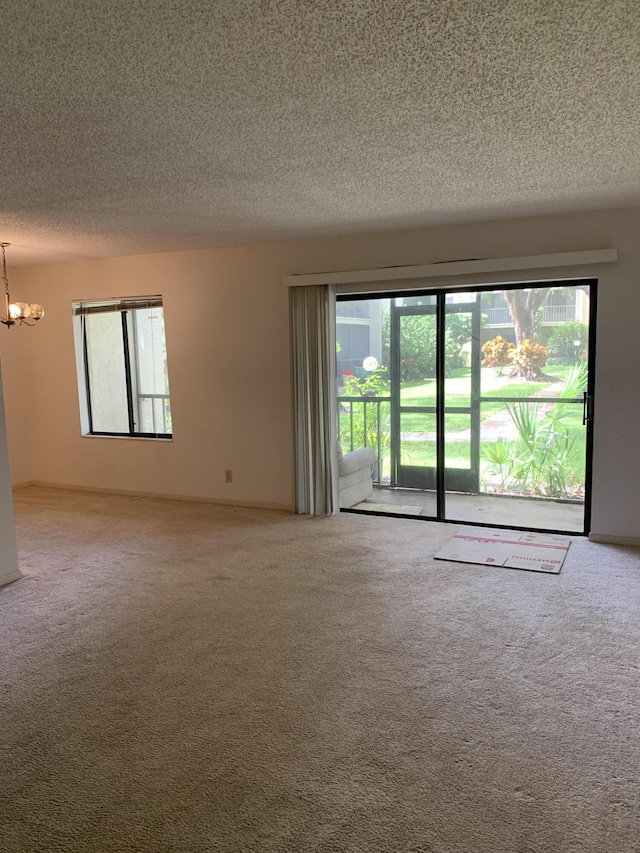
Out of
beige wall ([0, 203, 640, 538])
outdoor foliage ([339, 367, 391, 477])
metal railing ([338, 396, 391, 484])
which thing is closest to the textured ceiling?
beige wall ([0, 203, 640, 538])

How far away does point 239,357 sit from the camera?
5.28m

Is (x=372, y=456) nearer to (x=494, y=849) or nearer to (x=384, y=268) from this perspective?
(x=384, y=268)

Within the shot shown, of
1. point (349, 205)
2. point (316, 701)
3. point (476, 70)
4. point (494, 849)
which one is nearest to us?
point (494, 849)

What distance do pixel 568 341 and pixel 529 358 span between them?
29cm

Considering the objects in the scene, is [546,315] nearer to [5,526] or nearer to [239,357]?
[239,357]

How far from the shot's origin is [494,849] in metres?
1.66

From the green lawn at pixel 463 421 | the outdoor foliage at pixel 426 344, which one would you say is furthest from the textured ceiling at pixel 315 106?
the green lawn at pixel 463 421

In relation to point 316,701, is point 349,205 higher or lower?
higher

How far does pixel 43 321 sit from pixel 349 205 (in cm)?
396

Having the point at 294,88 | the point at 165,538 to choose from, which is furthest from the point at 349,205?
the point at 165,538

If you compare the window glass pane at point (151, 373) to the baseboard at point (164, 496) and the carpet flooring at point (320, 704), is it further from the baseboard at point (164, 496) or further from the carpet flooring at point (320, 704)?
the carpet flooring at point (320, 704)

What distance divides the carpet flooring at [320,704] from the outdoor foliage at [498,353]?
148 cm

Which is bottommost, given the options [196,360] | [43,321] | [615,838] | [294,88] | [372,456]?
[615,838]

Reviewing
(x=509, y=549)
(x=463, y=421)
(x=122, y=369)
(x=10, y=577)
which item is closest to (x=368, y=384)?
(x=463, y=421)
